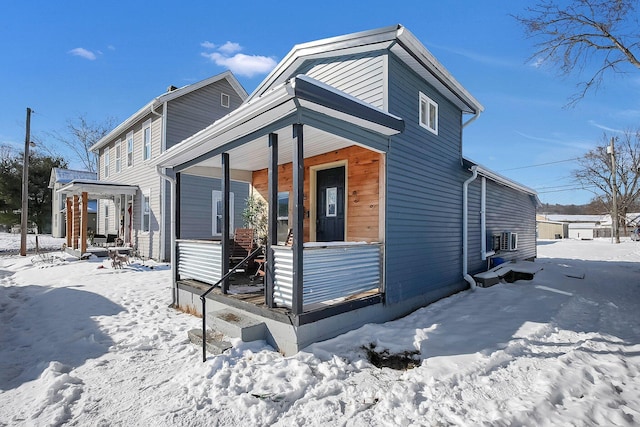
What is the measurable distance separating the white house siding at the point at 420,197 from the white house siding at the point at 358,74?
195 millimetres

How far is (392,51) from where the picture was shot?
5.30 meters

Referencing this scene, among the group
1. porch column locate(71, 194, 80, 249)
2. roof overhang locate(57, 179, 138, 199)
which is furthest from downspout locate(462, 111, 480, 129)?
porch column locate(71, 194, 80, 249)

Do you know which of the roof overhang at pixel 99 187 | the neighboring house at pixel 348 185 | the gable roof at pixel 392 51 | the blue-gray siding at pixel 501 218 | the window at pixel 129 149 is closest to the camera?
the neighboring house at pixel 348 185

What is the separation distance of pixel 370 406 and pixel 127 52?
13575mm

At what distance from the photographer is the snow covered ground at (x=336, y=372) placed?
263 cm

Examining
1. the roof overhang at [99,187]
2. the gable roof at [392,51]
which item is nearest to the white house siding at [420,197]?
the gable roof at [392,51]

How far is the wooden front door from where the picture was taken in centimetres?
612

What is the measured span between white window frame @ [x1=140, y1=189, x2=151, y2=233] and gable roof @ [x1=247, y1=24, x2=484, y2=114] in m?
7.12

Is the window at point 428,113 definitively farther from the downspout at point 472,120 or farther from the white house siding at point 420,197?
the downspout at point 472,120

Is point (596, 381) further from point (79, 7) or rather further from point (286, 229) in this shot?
point (79, 7)

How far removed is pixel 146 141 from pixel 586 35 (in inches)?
557

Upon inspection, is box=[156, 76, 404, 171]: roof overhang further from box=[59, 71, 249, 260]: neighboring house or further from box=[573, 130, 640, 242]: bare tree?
box=[573, 130, 640, 242]: bare tree

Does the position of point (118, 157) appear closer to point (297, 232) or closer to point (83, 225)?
point (83, 225)

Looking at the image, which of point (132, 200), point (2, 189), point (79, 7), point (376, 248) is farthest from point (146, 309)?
point (2, 189)
